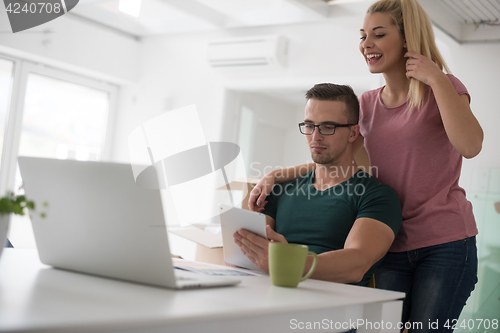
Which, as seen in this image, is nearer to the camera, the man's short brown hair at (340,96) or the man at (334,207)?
the man at (334,207)

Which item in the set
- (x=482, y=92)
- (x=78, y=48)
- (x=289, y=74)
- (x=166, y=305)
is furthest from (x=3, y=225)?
(x=78, y=48)

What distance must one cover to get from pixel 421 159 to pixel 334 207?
1.00 feet

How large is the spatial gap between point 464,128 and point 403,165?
218 mm

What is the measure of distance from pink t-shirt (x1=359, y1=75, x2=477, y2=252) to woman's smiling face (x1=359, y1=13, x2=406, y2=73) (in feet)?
0.48

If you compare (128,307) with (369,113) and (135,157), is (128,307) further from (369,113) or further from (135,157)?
(135,157)

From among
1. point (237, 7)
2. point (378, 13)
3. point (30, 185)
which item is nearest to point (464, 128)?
point (378, 13)

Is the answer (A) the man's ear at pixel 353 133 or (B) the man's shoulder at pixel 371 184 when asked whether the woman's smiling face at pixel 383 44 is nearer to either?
(A) the man's ear at pixel 353 133

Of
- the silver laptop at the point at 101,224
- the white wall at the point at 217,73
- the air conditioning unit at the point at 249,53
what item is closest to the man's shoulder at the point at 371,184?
the silver laptop at the point at 101,224

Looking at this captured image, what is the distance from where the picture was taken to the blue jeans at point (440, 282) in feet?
4.37

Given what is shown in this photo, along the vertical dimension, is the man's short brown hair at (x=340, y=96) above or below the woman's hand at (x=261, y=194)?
above

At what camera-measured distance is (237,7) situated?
404 cm

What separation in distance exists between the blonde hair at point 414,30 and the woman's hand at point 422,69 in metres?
0.03

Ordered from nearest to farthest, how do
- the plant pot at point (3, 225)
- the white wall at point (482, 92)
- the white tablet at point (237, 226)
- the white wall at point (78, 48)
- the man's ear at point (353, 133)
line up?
the plant pot at point (3, 225)
the white tablet at point (237, 226)
the man's ear at point (353, 133)
the white wall at point (482, 92)
the white wall at point (78, 48)

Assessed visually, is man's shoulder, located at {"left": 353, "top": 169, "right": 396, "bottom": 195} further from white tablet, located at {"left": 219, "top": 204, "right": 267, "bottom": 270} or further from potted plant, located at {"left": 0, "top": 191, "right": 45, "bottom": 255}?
potted plant, located at {"left": 0, "top": 191, "right": 45, "bottom": 255}
